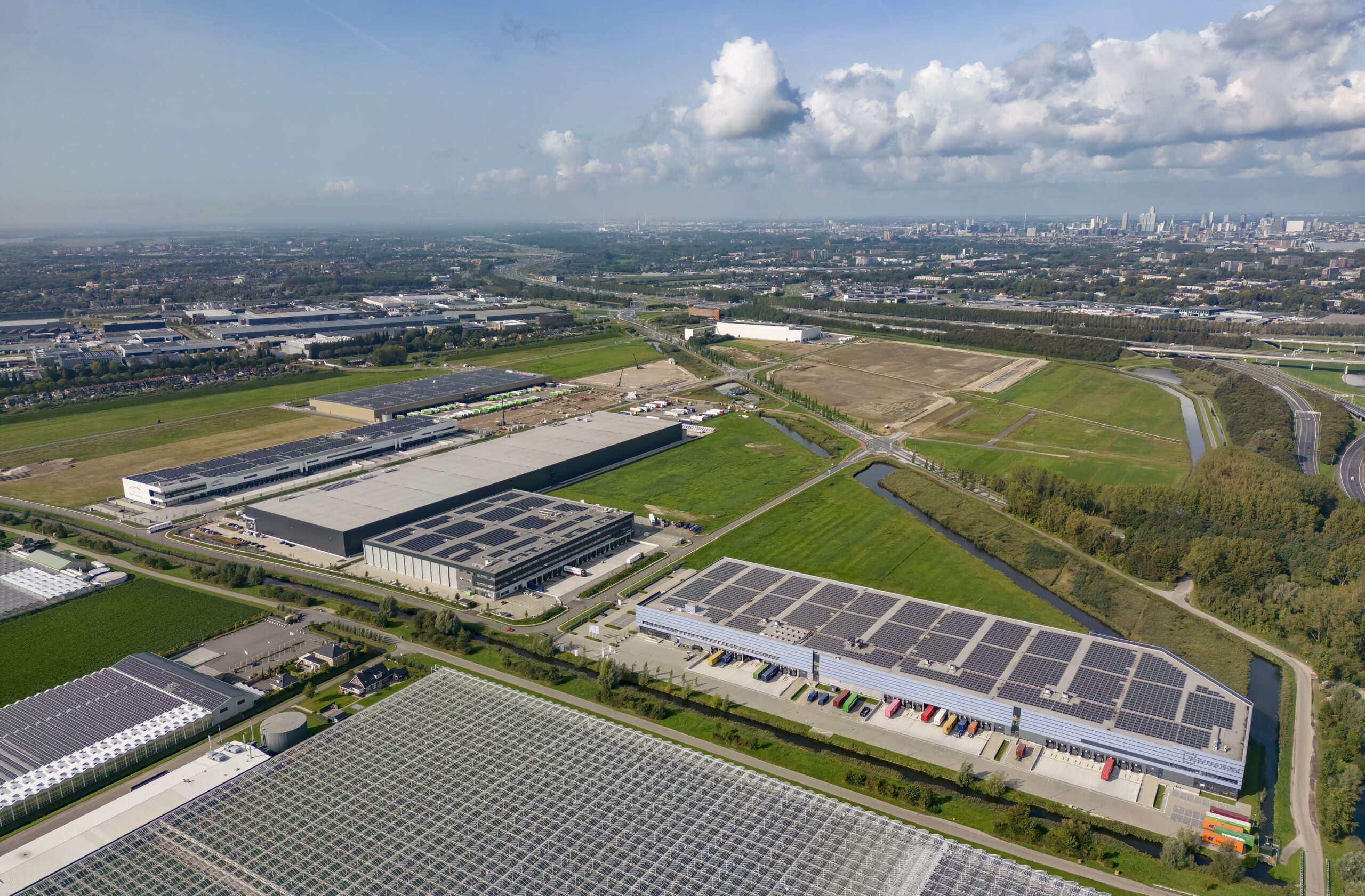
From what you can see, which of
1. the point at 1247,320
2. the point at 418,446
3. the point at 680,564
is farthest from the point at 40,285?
the point at 1247,320

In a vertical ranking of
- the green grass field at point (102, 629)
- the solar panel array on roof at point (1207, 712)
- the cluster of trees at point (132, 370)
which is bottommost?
the green grass field at point (102, 629)

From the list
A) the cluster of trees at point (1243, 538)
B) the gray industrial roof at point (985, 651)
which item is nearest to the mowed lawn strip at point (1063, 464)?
the cluster of trees at point (1243, 538)

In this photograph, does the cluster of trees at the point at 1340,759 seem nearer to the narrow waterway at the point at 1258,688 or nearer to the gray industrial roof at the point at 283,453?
the narrow waterway at the point at 1258,688

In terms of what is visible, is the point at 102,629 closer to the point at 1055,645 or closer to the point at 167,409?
the point at 1055,645

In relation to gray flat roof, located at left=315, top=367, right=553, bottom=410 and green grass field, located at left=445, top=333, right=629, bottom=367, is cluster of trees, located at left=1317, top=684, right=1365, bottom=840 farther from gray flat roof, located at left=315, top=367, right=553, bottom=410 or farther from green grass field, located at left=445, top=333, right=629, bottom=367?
green grass field, located at left=445, top=333, right=629, bottom=367

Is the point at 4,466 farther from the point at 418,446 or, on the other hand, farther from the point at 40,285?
the point at 40,285
